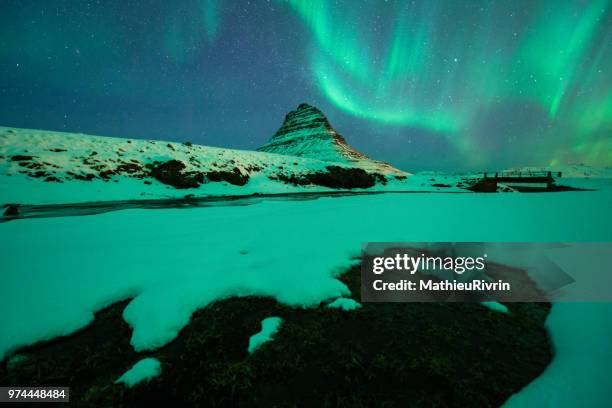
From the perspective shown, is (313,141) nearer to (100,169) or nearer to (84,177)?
(100,169)

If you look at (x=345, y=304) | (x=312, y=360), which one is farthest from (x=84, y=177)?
(x=312, y=360)

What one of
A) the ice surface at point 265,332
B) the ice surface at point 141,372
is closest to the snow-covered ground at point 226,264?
the ice surface at point 141,372

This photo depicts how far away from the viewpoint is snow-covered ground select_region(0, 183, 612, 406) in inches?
109

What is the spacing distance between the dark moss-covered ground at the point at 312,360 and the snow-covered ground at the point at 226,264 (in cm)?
22

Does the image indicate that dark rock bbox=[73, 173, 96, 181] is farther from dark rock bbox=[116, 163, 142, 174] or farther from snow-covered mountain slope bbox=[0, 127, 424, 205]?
dark rock bbox=[116, 163, 142, 174]

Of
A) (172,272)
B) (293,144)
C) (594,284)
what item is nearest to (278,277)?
(172,272)

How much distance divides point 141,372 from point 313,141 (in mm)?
120947

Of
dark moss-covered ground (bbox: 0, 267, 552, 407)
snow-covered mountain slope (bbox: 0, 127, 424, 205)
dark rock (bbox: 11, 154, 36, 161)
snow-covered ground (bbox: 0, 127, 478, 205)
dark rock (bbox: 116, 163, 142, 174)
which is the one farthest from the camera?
dark rock (bbox: 116, 163, 142, 174)

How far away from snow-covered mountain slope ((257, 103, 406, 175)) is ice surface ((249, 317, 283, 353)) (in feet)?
276

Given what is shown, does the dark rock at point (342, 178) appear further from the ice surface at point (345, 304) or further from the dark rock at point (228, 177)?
the ice surface at point (345, 304)

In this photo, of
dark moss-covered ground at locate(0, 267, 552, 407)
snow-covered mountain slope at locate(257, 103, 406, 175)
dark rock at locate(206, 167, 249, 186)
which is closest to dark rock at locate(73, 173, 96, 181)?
dark rock at locate(206, 167, 249, 186)

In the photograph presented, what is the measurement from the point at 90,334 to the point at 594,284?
298 inches

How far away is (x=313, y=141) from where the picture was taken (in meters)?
118

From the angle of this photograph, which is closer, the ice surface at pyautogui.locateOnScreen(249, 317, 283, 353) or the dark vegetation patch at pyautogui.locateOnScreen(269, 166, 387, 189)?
the ice surface at pyautogui.locateOnScreen(249, 317, 283, 353)
